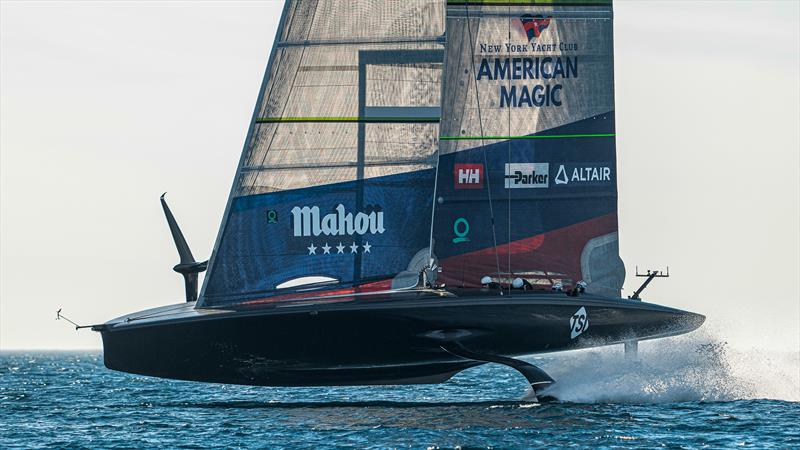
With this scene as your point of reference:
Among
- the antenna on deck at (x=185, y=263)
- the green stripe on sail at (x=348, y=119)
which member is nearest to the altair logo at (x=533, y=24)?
the green stripe on sail at (x=348, y=119)

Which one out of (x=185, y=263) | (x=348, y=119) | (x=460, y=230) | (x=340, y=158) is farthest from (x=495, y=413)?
(x=185, y=263)

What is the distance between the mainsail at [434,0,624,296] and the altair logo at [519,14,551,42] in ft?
0.06

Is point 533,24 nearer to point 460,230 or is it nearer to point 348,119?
point 460,230

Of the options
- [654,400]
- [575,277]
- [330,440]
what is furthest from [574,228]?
Answer: [330,440]

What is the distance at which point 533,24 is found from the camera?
25219 mm

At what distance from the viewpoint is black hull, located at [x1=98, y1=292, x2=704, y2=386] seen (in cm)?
2269

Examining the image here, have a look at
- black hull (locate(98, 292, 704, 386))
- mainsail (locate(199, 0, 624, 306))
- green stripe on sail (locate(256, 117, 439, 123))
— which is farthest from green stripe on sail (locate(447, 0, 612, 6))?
black hull (locate(98, 292, 704, 386))

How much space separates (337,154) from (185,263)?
483 centimetres

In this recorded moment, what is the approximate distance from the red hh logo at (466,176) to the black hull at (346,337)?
2.49 m

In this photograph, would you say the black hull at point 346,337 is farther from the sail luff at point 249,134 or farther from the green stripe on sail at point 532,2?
→ the green stripe on sail at point 532,2

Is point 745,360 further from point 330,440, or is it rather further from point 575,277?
point 330,440

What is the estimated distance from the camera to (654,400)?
83.0 feet

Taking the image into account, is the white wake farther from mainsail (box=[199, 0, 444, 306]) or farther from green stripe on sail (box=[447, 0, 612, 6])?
green stripe on sail (box=[447, 0, 612, 6])

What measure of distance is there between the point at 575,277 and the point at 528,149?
242cm
